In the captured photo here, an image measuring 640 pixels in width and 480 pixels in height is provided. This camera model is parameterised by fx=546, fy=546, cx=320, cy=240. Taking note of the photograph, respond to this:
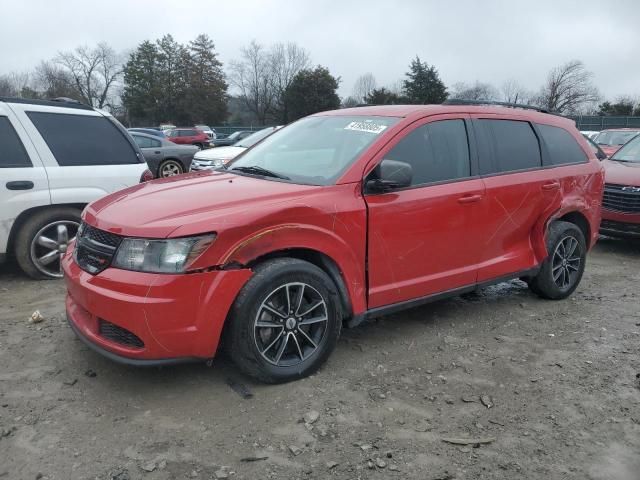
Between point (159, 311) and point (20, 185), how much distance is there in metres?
3.04

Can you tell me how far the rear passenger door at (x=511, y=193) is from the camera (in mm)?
4355

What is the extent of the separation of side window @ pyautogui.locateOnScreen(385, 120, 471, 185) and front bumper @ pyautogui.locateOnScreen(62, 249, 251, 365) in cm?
153

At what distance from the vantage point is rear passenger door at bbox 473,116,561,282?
4.36 metres

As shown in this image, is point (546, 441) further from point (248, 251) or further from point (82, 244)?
point (82, 244)

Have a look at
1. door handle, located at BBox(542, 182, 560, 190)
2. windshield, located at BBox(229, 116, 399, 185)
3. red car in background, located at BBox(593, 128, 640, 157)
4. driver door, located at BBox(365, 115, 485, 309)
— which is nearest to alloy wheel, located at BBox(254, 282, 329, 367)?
driver door, located at BBox(365, 115, 485, 309)

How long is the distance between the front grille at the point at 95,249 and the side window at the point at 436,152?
1.91 meters

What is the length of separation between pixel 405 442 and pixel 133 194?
2.36 meters

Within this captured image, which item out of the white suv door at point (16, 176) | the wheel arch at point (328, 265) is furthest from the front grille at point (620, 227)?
the white suv door at point (16, 176)

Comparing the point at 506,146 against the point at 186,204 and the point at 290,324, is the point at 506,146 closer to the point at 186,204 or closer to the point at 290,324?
the point at 290,324

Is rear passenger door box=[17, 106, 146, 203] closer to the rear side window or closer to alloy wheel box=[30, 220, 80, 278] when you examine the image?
the rear side window

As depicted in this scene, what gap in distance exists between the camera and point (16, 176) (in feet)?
16.8

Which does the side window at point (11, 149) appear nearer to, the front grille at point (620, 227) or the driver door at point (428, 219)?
the driver door at point (428, 219)

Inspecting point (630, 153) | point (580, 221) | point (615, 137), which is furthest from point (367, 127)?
point (615, 137)

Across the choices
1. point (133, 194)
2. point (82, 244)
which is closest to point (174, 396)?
point (82, 244)
